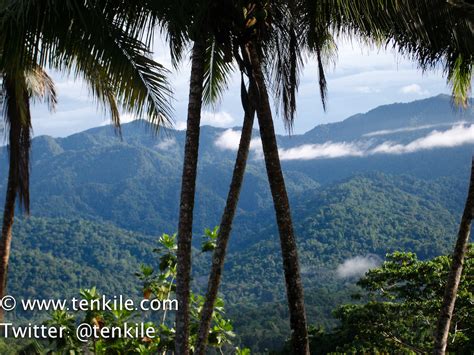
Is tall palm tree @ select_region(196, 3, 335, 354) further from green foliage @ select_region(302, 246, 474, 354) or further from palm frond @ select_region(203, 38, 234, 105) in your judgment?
green foliage @ select_region(302, 246, 474, 354)

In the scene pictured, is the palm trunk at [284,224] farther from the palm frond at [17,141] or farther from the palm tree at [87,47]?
the palm frond at [17,141]

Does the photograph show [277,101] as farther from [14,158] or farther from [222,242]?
[14,158]

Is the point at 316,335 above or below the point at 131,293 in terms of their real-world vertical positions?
above

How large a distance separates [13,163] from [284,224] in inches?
178

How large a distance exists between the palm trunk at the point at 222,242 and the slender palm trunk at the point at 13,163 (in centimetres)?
333

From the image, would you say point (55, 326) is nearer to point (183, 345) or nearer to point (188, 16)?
point (183, 345)

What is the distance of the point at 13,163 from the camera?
25.5 ft

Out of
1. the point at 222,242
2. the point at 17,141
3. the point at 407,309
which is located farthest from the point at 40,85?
the point at 407,309

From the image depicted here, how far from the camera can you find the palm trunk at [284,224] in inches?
177

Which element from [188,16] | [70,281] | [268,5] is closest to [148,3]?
[188,16]

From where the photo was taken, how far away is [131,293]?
459 feet

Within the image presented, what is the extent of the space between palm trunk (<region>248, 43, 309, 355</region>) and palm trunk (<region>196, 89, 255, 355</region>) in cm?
54

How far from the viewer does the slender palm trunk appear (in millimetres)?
7758

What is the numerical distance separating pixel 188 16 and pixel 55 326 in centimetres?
275
